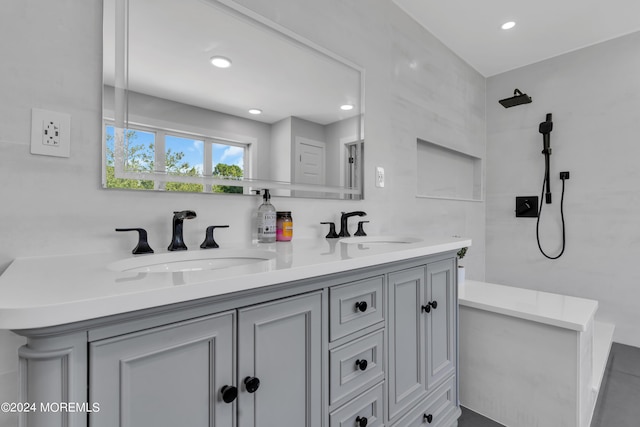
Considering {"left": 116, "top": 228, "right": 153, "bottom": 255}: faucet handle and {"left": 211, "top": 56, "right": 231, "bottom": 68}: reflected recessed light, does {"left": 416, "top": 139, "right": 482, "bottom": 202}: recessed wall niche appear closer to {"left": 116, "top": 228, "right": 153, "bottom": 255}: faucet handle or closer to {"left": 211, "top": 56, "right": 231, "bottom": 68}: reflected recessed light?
{"left": 211, "top": 56, "right": 231, "bottom": 68}: reflected recessed light

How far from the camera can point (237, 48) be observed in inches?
49.3

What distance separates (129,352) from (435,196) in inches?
90.7

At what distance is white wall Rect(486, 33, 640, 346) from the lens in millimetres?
2379

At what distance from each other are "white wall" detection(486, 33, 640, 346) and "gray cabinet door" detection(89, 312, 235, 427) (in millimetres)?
2994

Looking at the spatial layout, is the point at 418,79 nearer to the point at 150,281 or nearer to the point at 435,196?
the point at 435,196

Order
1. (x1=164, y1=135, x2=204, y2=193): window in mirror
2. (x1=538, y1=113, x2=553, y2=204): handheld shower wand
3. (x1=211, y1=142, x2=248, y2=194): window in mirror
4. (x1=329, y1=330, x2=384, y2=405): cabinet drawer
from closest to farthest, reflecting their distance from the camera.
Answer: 1. (x1=329, y1=330, x2=384, y2=405): cabinet drawer
2. (x1=164, y1=135, x2=204, y2=193): window in mirror
3. (x1=211, y1=142, x2=248, y2=194): window in mirror
4. (x1=538, y1=113, x2=553, y2=204): handheld shower wand

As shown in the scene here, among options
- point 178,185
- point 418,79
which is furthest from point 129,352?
point 418,79

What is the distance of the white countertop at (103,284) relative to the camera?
1.43ft

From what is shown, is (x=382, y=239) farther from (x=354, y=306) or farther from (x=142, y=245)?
(x=142, y=245)

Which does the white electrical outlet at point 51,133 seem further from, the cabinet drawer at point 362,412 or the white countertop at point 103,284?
the cabinet drawer at point 362,412

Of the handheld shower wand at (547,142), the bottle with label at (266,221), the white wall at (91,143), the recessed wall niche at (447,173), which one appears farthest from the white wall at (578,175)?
the bottle with label at (266,221)

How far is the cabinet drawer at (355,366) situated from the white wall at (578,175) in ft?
7.99

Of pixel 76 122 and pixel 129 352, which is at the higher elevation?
pixel 76 122

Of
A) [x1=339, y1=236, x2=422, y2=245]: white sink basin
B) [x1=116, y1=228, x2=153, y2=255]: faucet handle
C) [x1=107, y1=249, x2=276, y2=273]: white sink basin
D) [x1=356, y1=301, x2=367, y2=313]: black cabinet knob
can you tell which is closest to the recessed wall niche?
[x1=339, y1=236, x2=422, y2=245]: white sink basin
